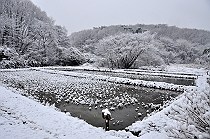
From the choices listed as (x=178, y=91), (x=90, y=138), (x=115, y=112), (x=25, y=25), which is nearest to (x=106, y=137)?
(x=90, y=138)

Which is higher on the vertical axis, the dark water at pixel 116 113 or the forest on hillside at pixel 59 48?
the forest on hillside at pixel 59 48

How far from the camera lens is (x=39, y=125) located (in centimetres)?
644

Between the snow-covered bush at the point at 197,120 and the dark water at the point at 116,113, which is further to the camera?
the dark water at the point at 116,113

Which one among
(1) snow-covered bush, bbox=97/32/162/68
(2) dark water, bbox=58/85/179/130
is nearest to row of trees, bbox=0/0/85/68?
(1) snow-covered bush, bbox=97/32/162/68

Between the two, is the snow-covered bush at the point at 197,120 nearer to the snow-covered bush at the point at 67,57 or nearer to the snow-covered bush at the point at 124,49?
the snow-covered bush at the point at 124,49

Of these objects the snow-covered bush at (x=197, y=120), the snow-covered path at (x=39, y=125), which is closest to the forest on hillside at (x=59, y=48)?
the snow-covered path at (x=39, y=125)

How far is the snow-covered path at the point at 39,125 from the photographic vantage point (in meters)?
5.70

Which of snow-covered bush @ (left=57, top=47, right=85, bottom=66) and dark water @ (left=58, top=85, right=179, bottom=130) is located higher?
snow-covered bush @ (left=57, top=47, right=85, bottom=66)

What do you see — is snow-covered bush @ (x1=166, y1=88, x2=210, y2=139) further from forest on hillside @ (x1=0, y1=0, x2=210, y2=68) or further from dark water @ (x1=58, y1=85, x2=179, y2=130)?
forest on hillside @ (x1=0, y1=0, x2=210, y2=68)

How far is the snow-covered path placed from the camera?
5703 millimetres

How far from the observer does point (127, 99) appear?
10609mm

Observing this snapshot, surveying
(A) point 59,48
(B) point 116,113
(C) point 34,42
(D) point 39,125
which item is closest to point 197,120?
(D) point 39,125

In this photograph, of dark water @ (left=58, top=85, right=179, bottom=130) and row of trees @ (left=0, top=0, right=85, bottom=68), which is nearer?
dark water @ (left=58, top=85, right=179, bottom=130)

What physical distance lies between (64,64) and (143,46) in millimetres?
16806
